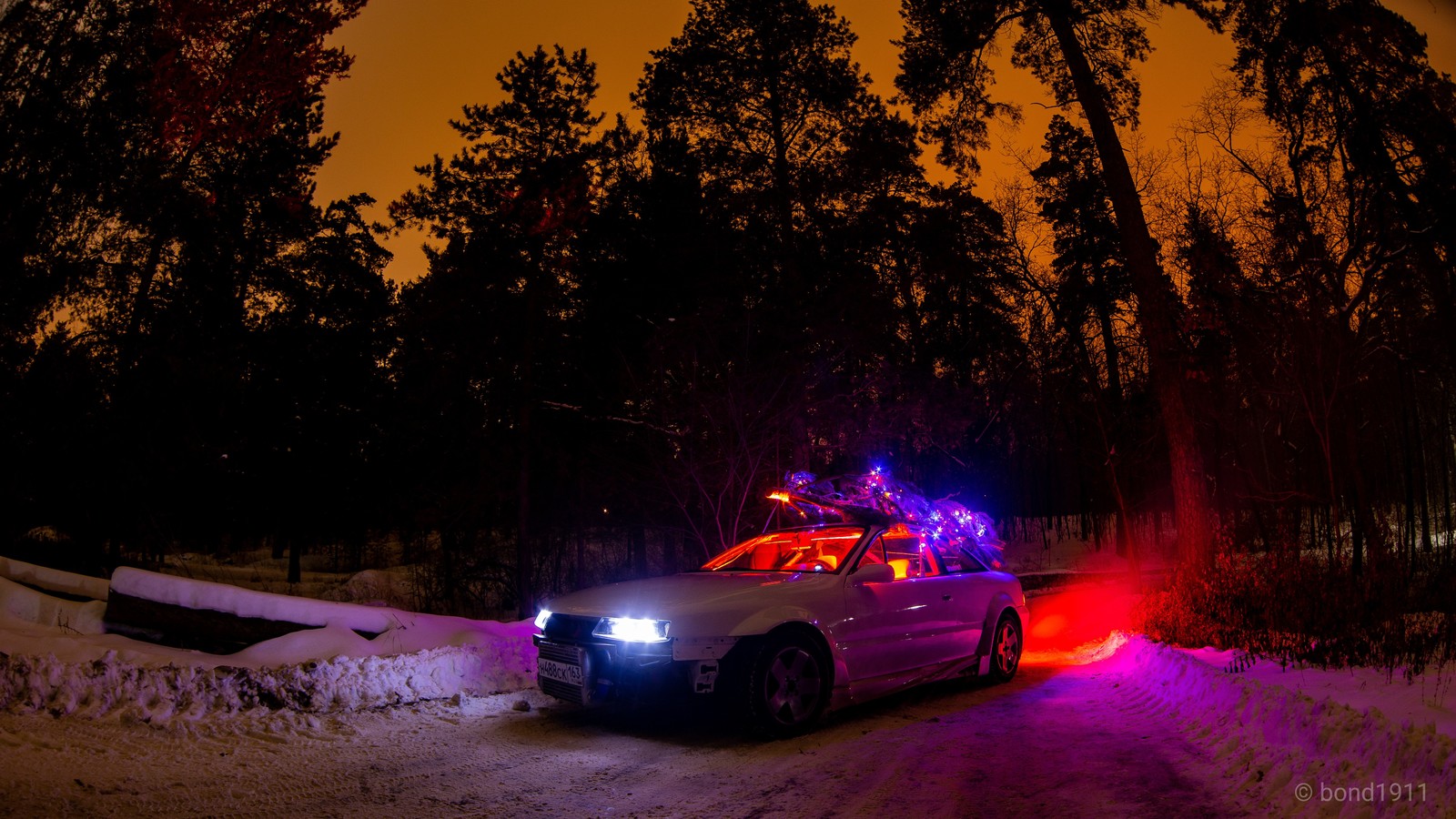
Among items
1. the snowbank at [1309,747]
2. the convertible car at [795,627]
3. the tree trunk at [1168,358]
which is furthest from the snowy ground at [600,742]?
the tree trunk at [1168,358]

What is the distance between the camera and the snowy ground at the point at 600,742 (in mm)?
4645

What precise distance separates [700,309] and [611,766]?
41.9ft

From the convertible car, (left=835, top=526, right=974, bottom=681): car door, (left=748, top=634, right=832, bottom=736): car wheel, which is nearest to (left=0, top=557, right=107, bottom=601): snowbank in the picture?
the convertible car

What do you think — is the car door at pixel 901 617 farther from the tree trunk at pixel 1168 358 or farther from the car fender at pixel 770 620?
the tree trunk at pixel 1168 358

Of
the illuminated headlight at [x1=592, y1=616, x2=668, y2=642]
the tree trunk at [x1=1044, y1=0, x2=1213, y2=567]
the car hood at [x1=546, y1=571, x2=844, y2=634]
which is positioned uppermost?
the tree trunk at [x1=1044, y1=0, x2=1213, y2=567]

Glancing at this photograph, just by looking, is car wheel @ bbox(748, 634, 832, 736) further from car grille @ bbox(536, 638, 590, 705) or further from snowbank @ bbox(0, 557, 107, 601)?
snowbank @ bbox(0, 557, 107, 601)

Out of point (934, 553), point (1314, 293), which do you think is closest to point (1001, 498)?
point (1314, 293)

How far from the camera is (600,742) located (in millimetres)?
6254

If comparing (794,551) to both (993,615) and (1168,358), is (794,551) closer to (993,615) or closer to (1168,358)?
(993,615)

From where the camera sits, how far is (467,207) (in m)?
24.5

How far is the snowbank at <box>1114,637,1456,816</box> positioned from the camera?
4.00 m

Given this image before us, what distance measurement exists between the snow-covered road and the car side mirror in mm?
1100

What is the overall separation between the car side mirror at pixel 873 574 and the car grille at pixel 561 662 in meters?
2.34

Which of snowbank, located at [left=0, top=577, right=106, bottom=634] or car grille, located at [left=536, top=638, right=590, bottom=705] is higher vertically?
snowbank, located at [left=0, top=577, right=106, bottom=634]
